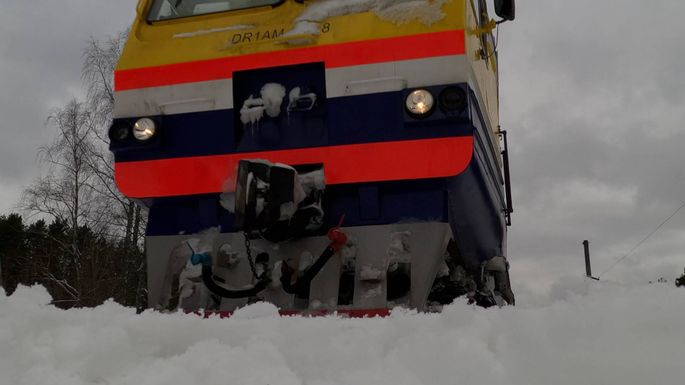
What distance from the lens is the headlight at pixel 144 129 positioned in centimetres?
370

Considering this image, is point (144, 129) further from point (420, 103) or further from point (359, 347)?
point (359, 347)

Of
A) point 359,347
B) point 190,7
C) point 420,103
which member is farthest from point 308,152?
point 359,347

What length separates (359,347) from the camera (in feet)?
5.61

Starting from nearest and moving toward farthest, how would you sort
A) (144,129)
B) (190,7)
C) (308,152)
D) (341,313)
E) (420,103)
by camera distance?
(341,313), (420,103), (308,152), (144,129), (190,7)

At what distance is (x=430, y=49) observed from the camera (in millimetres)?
3270

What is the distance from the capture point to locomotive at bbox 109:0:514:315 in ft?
10.1

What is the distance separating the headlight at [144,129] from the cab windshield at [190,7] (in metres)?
0.77

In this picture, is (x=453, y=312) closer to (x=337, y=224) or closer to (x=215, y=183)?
(x=337, y=224)

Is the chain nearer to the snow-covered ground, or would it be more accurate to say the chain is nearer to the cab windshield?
the snow-covered ground

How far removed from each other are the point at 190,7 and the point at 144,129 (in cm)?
92

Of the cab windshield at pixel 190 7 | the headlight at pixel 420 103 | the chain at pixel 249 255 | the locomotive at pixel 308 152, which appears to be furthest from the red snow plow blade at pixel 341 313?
the cab windshield at pixel 190 7

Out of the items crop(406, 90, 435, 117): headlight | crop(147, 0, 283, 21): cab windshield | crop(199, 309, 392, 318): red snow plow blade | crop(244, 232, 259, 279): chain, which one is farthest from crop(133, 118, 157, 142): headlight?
crop(406, 90, 435, 117): headlight

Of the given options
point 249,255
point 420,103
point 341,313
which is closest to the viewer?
point 341,313

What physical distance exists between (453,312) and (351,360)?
1.94 ft
